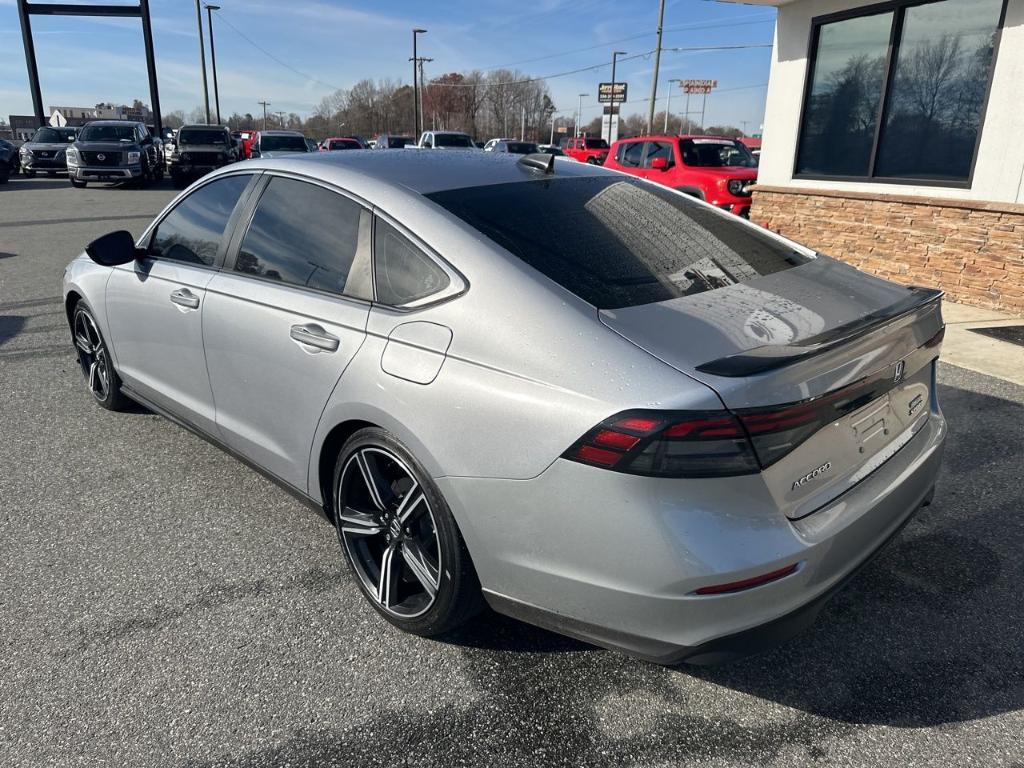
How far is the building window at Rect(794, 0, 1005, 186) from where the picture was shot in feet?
Answer: 26.0

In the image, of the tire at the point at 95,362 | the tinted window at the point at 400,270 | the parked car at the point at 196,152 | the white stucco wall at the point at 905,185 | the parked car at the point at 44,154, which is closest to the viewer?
the tinted window at the point at 400,270

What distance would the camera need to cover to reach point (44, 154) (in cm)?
2605

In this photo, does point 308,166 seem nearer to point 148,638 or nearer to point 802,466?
point 148,638

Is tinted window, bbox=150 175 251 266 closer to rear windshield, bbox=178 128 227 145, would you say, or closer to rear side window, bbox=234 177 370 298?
rear side window, bbox=234 177 370 298

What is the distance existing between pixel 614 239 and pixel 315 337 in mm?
1108

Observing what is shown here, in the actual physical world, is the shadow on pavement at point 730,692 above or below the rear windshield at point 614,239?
below

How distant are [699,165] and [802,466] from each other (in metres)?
12.6

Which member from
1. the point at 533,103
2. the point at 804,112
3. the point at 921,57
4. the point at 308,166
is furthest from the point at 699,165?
the point at 533,103

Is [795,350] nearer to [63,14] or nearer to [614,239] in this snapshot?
[614,239]

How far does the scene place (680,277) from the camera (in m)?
2.44

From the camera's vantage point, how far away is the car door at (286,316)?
8.59 ft

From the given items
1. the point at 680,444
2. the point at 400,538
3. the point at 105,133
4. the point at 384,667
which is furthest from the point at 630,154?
the point at 105,133

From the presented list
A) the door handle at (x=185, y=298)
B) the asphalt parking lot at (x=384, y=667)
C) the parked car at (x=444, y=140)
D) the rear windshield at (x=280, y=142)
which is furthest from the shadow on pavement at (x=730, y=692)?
the rear windshield at (x=280, y=142)

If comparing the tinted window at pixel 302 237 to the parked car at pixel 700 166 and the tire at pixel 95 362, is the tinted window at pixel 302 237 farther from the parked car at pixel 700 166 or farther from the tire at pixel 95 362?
the parked car at pixel 700 166
